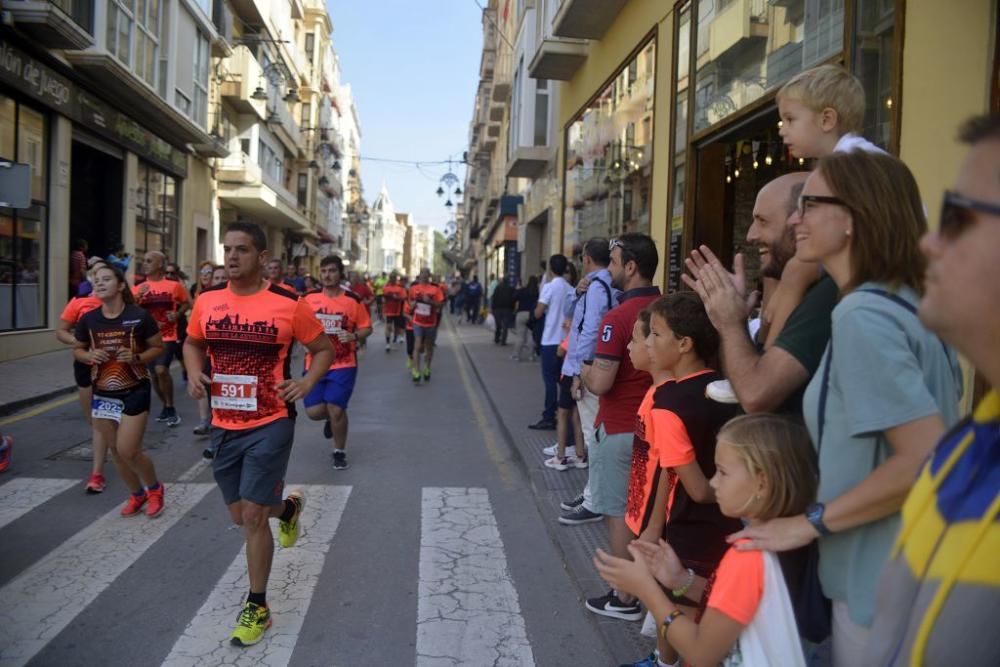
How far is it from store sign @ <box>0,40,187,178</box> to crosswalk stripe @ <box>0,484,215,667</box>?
35.8 feet

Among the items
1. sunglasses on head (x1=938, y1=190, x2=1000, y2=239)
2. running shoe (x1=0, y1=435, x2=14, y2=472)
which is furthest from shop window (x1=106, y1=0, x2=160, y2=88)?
sunglasses on head (x1=938, y1=190, x2=1000, y2=239)

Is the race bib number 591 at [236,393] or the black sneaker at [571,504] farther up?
the race bib number 591 at [236,393]

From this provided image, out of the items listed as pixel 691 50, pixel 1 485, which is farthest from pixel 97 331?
pixel 691 50

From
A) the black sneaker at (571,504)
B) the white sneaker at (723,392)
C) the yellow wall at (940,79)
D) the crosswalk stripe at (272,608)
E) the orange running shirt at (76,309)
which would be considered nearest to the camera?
the white sneaker at (723,392)

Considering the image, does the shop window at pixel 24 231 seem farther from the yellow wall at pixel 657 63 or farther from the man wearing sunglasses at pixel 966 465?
the man wearing sunglasses at pixel 966 465

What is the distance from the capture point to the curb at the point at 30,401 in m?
9.28

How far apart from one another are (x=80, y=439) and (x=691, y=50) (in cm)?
805

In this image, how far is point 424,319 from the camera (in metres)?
13.3

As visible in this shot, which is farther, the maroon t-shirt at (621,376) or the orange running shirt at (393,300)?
the orange running shirt at (393,300)

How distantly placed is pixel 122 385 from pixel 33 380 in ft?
23.3

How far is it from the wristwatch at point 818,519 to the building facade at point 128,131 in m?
13.5

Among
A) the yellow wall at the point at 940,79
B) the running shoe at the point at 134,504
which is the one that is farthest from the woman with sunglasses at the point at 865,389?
the running shoe at the point at 134,504

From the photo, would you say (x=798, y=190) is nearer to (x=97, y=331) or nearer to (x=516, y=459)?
(x=97, y=331)

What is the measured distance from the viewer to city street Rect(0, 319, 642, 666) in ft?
12.1
